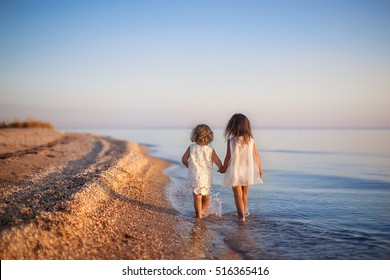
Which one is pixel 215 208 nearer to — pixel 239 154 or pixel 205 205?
pixel 205 205

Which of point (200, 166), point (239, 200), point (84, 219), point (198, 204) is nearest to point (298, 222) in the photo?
point (239, 200)

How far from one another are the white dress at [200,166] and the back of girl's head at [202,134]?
157 mm

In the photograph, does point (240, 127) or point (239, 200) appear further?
point (239, 200)

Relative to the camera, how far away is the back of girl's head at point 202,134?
7.33 m

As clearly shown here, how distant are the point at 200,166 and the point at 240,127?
1293 millimetres

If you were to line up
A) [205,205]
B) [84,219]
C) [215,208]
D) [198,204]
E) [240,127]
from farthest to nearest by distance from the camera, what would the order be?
[215,208] < [205,205] < [198,204] < [240,127] < [84,219]

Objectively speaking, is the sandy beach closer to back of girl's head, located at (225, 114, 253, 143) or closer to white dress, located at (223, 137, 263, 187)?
white dress, located at (223, 137, 263, 187)

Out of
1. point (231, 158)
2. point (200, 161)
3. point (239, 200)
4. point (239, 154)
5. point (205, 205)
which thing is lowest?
point (205, 205)

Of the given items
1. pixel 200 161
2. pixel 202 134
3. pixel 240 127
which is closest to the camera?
pixel 240 127

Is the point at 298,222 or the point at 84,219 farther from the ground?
the point at 84,219

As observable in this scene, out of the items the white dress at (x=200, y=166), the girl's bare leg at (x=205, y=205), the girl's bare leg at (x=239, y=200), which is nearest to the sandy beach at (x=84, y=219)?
the girl's bare leg at (x=205, y=205)

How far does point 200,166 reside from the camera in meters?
7.49

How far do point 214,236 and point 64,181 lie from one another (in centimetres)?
493

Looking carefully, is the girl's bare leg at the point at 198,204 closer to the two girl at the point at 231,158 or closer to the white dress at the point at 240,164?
the two girl at the point at 231,158
